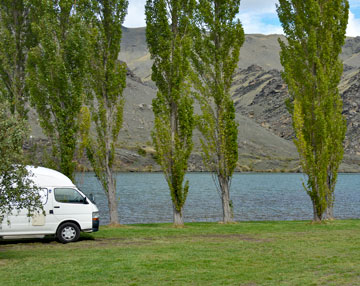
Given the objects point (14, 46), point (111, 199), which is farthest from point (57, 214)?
point (14, 46)

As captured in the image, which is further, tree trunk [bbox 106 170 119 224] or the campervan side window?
tree trunk [bbox 106 170 119 224]

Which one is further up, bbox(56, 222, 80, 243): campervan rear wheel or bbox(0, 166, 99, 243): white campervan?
bbox(0, 166, 99, 243): white campervan

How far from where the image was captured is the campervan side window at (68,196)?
19984mm

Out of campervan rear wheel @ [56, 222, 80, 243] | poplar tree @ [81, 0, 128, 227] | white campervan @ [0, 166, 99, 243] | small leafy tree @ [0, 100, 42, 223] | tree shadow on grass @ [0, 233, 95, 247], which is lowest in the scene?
tree shadow on grass @ [0, 233, 95, 247]

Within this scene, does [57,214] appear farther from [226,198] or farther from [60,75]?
[226,198]

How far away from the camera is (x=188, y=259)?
14.9 metres

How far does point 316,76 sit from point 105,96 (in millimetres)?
14037

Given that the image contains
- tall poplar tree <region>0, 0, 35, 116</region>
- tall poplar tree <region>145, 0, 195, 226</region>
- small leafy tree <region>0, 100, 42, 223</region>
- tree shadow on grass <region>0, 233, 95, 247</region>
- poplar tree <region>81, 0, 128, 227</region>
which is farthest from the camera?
tall poplar tree <region>0, 0, 35, 116</region>

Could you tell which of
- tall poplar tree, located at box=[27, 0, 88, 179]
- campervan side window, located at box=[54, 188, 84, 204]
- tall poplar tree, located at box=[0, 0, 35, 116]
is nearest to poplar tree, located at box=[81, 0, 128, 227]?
tall poplar tree, located at box=[27, 0, 88, 179]

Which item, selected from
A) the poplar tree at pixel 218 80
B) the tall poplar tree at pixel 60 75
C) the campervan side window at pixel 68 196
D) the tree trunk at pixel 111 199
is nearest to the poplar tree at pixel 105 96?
the tree trunk at pixel 111 199

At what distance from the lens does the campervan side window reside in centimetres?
1998

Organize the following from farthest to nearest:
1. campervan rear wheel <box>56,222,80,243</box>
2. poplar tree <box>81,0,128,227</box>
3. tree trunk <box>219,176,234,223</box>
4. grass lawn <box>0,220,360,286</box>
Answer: tree trunk <box>219,176,234,223</box> → poplar tree <box>81,0,128,227</box> → campervan rear wheel <box>56,222,80,243</box> → grass lawn <box>0,220,360,286</box>

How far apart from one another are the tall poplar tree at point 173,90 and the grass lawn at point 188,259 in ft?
15.1

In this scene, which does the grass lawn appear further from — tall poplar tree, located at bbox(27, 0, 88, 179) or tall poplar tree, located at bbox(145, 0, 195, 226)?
tall poplar tree, located at bbox(27, 0, 88, 179)
